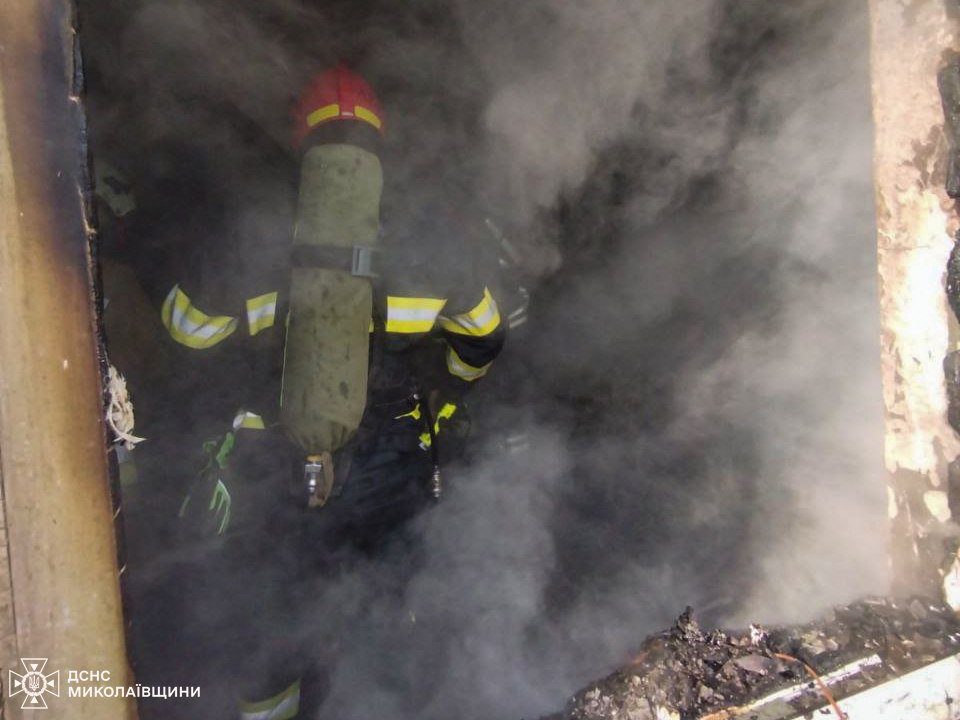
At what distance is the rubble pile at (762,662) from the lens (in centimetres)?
194

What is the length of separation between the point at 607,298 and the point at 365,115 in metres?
2.08

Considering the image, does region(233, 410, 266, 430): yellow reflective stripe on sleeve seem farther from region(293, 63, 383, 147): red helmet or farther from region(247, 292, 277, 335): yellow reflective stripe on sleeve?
region(293, 63, 383, 147): red helmet

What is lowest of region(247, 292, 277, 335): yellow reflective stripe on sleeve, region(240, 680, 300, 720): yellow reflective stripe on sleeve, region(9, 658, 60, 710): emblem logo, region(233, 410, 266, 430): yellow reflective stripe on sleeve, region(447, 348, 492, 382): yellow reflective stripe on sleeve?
region(240, 680, 300, 720): yellow reflective stripe on sleeve

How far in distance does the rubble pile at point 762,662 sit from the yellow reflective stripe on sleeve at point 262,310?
1.88 meters

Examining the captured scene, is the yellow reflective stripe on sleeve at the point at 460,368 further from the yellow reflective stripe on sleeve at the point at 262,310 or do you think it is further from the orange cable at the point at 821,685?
the orange cable at the point at 821,685

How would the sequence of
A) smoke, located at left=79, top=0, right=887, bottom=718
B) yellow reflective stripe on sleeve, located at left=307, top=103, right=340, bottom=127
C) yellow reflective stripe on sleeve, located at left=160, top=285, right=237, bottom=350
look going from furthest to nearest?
smoke, located at left=79, top=0, right=887, bottom=718 < yellow reflective stripe on sleeve, located at left=160, top=285, right=237, bottom=350 < yellow reflective stripe on sleeve, located at left=307, top=103, right=340, bottom=127

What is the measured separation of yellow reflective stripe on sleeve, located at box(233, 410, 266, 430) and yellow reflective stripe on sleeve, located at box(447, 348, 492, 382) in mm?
981

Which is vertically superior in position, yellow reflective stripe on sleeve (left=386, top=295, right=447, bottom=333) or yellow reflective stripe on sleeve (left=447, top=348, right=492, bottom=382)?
yellow reflective stripe on sleeve (left=386, top=295, right=447, bottom=333)

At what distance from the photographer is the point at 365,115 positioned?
2.39 metres

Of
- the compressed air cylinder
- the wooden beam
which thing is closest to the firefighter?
the compressed air cylinder

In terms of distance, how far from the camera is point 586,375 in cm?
397

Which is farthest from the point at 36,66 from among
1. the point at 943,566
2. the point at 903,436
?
the point at 943,566

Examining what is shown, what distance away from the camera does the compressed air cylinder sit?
6.88 feet

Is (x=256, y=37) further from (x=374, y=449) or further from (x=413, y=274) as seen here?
(x=374, y=449)
